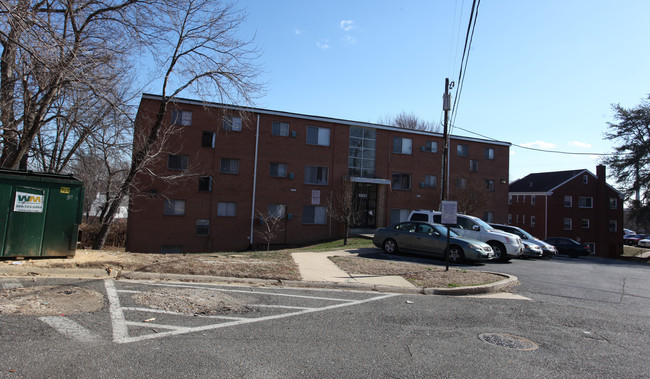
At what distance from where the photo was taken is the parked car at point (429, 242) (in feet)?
45.5

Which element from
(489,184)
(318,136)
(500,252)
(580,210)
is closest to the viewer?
(500,252)

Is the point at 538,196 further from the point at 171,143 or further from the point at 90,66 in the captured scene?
the point at 90,66

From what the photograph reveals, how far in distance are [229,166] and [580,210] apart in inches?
1629

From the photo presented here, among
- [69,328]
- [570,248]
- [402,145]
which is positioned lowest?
[69,328]

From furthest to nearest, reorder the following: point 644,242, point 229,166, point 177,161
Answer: point 644,242
point 229,166
point 177,161

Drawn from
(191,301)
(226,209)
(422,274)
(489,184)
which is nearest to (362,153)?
(226,209)

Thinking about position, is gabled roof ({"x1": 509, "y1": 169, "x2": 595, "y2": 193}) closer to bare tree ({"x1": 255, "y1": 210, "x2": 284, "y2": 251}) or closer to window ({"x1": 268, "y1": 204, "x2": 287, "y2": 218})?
window ({"x1": 268, "y1": 204, "x2": 287, "y2": 218})

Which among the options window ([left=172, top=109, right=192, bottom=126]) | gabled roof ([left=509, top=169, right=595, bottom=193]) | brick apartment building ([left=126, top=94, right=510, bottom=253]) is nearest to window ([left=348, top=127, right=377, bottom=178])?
brick apartment building ([left=126, top=94, right=510, bottom=253])

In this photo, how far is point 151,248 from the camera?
22.8 m

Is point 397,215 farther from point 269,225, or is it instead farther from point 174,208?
point 174,208

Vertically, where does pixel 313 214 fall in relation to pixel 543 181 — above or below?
below

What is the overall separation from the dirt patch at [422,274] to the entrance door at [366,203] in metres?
15.8

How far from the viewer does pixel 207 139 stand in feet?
79.7

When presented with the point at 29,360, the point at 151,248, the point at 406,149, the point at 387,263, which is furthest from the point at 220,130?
the point at 29,360
